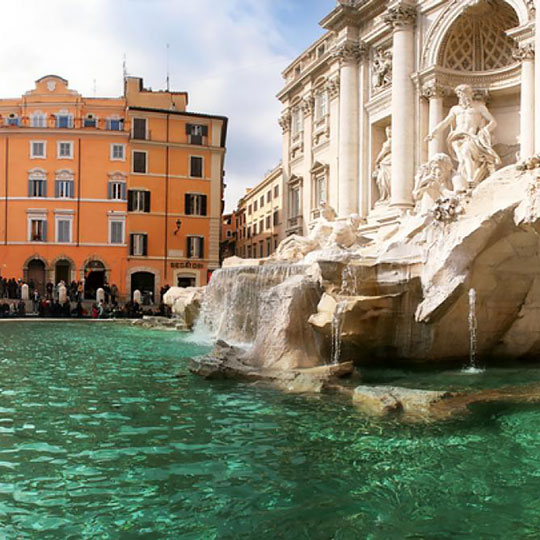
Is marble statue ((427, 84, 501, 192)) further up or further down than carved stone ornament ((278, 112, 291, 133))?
further down

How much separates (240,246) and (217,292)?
38.3 metres

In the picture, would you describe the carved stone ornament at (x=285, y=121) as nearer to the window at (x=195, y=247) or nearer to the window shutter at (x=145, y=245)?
the window at (x=195, y=247)

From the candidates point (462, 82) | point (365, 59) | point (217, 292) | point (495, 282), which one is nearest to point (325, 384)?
point (495, 282)

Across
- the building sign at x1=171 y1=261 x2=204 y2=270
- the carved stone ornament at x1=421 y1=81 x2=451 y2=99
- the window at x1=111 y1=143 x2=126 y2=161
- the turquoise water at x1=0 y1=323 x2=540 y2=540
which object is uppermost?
the window at x1=111 y1=143 x2=126 y2=161

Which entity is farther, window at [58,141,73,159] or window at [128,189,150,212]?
window at [128,189,150,212]

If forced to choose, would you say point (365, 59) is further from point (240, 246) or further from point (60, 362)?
point (240, 246)

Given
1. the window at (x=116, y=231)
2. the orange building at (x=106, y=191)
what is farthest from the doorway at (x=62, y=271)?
the window at (x=116, y=231)

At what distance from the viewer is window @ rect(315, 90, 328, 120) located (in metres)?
27.8

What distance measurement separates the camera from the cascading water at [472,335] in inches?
351

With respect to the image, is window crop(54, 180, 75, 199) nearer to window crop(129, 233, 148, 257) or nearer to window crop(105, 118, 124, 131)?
window crop(105, 118, 124, 131)

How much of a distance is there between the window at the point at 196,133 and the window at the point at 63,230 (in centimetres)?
927

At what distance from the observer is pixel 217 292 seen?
15156mm

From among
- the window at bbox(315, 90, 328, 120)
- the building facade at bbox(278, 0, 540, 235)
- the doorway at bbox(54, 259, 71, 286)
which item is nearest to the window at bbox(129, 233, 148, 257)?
the doorway at bbox(54, 259, 71, 286)

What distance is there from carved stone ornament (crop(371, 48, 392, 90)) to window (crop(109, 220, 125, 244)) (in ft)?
61.5
